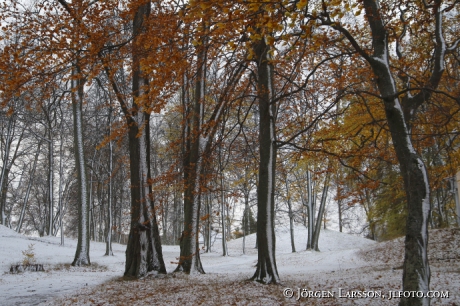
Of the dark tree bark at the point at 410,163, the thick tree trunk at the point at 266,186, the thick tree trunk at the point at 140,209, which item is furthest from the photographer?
the thick tree trunk at the point at 140,209

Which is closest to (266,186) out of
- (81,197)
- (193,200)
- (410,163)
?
(193,200)

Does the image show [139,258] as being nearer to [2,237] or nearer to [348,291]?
[348,291]

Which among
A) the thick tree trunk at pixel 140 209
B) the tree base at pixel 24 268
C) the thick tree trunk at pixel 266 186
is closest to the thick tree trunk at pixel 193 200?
the thick tree trunk at pixel 140 209

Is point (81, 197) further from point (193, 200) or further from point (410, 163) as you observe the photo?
point (410, 163)

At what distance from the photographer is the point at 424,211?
4.34 metres

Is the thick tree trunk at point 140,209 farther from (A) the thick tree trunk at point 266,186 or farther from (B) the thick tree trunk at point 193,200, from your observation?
(A) the thick tree trunk at point 266,186

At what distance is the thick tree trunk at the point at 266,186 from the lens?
293 inches

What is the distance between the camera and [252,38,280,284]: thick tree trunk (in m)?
7.45

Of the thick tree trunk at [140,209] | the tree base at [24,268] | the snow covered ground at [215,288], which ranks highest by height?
the thick tree trunk at [140,209]

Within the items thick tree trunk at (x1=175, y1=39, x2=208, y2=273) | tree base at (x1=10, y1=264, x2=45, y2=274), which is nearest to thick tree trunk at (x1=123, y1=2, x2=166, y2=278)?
thick tree trunk at (x1=175, y1=39, x2=208, y2=273)

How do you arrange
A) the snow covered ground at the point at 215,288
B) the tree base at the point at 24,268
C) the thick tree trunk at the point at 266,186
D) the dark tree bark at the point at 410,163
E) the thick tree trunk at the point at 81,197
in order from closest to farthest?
the dark tree bark at the point at 410,163, the snow covered ground at the point at 215,288, the thick tree trunk at the point at 266,186, the tree base at the point at 24,268, the thick tree trunk at the point at 81,197

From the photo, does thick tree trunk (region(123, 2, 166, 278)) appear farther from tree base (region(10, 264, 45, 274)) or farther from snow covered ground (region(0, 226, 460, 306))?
tree base (region(10, 264, 45, 274))

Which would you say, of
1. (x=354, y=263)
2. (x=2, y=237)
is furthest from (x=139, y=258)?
(x=2, y=237)

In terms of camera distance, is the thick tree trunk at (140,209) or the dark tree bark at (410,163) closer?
the dark tree bark at (410,163)
